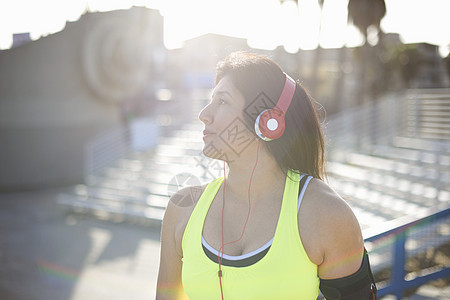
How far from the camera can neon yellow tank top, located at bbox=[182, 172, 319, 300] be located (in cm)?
130

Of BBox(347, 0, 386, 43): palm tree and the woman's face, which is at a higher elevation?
BBox(347, 0, 386, 43): palm tree

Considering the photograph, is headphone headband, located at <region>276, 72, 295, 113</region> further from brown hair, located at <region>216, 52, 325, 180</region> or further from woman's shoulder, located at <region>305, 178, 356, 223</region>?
woman's shoulder, located at <region>305, 178, 356, 223</region>

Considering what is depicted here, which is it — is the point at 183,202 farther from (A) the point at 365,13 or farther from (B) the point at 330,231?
(A) the point at 365,13

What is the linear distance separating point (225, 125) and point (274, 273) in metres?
0.52

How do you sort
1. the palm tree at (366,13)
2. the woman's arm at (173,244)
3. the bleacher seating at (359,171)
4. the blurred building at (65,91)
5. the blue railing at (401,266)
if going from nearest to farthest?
the woman's arm at (173,244) < the blue railing at (401,266) < the bleacher seating at (359,171) < the blurred building at (65,91) < the palm tree at (366,13)

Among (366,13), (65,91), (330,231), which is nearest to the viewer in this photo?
(330,231)

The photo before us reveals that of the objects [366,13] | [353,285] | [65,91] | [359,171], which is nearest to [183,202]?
[353,285]

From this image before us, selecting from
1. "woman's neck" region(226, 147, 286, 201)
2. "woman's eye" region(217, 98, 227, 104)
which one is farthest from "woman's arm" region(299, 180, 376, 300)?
"woman's eye" region(217, 98, 227, 104)

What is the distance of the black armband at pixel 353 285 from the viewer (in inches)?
52.6

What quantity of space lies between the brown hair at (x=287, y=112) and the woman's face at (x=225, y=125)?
3cm

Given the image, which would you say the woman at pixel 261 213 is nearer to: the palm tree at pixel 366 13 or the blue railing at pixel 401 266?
the blue railing at pixel 401 266

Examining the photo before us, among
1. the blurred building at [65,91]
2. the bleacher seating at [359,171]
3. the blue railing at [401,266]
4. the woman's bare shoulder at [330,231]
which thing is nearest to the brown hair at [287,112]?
the woman's bare shoulder at [330,231]

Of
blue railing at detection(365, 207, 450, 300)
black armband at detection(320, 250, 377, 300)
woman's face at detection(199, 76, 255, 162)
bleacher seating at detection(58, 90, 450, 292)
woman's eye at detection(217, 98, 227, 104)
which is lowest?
bleacher seating at detection(58, 90, 450, 292)

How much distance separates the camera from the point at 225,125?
1.48 meters
